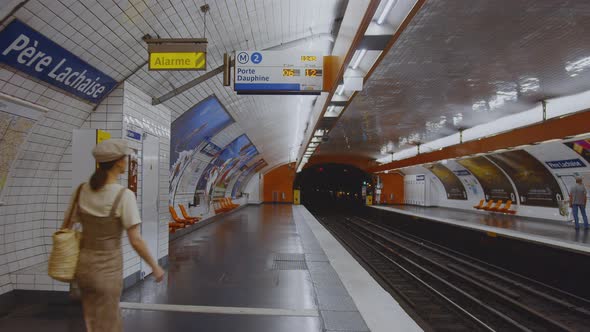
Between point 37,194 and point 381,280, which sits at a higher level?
point 37,194

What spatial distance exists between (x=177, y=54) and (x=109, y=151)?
2.87 metres

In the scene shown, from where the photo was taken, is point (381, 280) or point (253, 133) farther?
point (253, 133)

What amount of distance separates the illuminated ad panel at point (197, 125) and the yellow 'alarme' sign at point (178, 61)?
10.6 ft

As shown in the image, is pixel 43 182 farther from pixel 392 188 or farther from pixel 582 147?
pixel 392 188

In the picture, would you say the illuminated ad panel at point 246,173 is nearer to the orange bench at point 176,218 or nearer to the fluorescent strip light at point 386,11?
the orange bench at point 176,218

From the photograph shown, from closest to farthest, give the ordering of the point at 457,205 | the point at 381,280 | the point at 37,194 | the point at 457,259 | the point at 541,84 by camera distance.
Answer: the point at 37,194, the point at 541,84, the point at 381,280, the point at 457,259, the point at 457,205

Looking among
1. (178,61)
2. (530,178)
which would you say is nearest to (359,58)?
(178,61)

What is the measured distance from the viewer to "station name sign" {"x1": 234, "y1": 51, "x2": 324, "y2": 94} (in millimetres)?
5387

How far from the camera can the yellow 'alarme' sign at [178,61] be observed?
4.60 metres

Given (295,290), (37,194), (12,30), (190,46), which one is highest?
(190,46)

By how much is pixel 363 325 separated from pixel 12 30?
390cm

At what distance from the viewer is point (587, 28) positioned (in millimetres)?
5230

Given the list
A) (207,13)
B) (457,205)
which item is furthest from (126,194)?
(457,205)

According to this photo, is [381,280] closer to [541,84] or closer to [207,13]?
[541,84]
